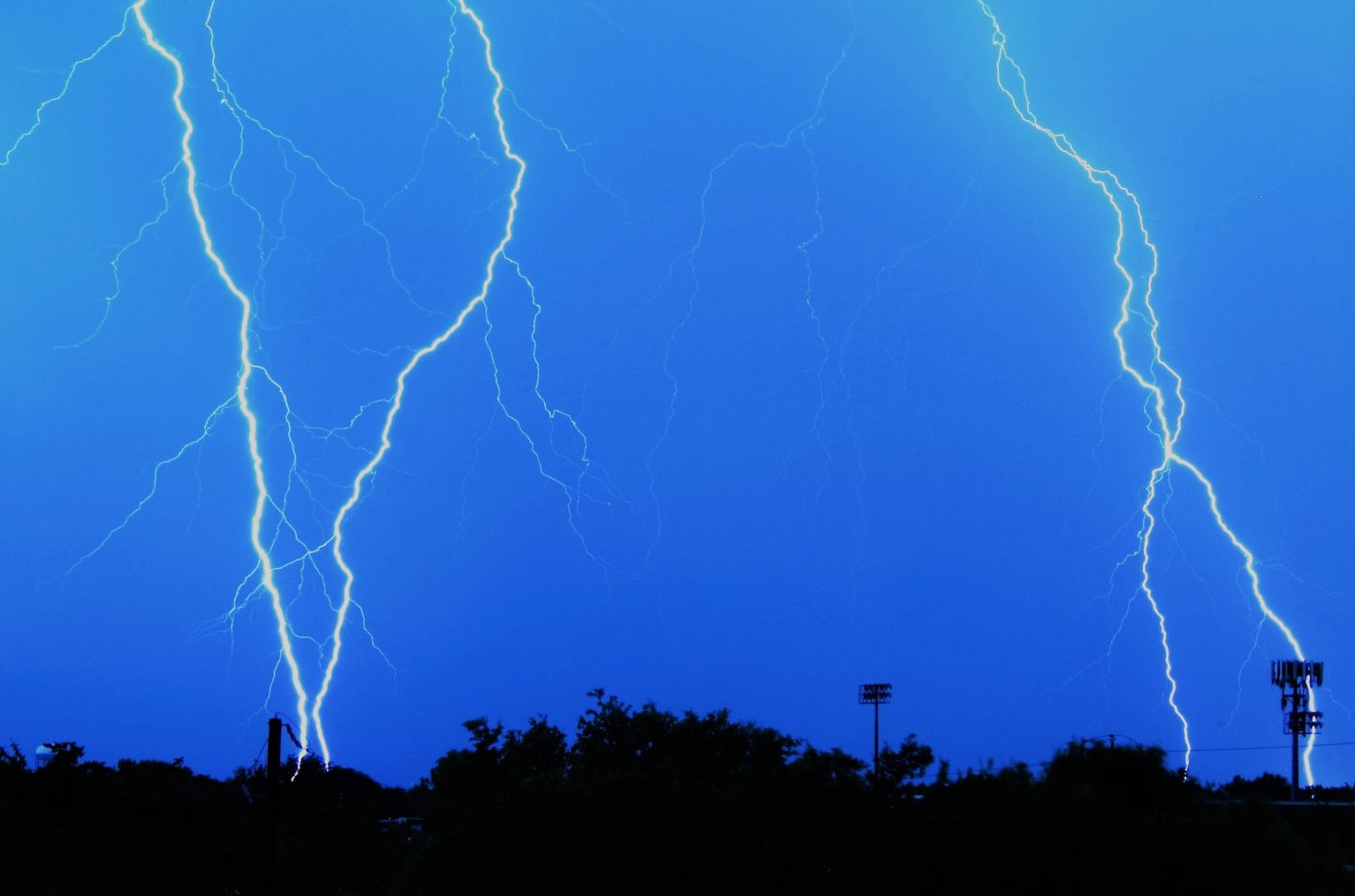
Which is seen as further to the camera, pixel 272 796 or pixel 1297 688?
pixel 1297 688

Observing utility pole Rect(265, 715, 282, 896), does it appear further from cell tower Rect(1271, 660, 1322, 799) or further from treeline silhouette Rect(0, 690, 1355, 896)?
cell tower Rect(1271, 660, 1322, 799)

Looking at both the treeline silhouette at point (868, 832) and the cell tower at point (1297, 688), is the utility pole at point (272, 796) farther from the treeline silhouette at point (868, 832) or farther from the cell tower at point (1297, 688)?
the cell tower at point (1297, 688)

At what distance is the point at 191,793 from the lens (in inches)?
870

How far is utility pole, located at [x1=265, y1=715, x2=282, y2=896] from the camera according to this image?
50.8ft

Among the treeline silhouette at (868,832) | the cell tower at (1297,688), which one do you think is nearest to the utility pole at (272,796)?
the treeline silhouette at (868,832)

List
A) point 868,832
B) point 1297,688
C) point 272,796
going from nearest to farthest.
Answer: point 868,832, point 272,796, point 1297,688

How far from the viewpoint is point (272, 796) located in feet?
51.9

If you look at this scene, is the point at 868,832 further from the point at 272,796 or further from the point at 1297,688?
the point at 1297,688

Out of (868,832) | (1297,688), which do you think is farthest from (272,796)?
(1297,688)

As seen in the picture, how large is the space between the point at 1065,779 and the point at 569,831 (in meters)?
4.79

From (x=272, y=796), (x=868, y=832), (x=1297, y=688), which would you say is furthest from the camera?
(x=1297, y=688)

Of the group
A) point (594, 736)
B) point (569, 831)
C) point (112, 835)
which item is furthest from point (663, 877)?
point (112, 835)

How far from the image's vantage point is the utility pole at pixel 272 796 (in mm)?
15477

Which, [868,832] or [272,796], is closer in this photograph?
[868,832]
